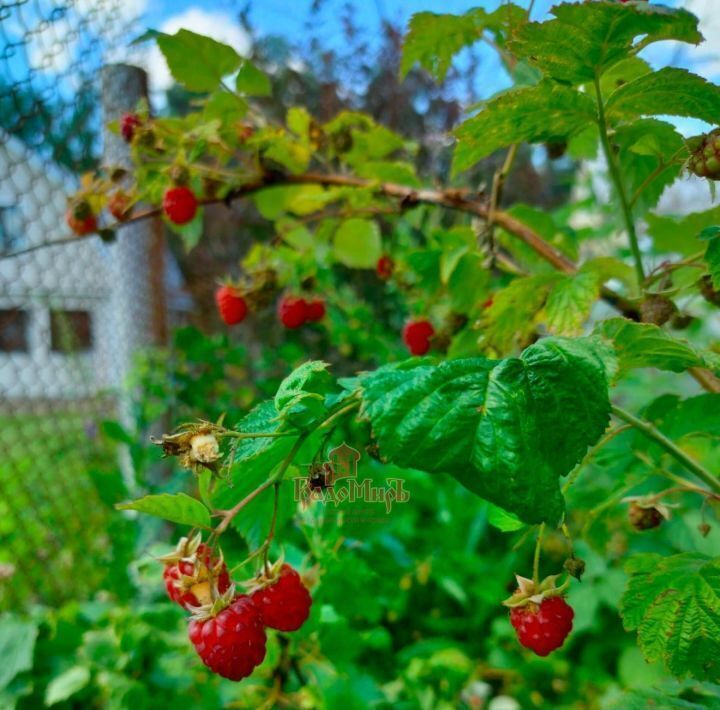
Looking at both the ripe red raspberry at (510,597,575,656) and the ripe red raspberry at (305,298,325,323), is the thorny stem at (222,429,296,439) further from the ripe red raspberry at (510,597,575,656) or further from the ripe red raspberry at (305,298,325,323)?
the ripe red raspberry at (305,298,325,323)

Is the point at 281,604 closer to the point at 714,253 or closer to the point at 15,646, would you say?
the point at 714,253

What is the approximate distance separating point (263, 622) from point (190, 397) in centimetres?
103

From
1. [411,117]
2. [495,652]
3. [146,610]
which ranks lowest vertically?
[495,652]

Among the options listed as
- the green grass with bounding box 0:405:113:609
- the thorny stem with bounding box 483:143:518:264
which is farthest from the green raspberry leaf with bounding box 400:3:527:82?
the green grass with bounding box 0:405:113:609

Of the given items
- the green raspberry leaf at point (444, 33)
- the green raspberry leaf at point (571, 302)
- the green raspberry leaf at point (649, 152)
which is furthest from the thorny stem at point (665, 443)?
the green raspberry leaf at point (444, 33)

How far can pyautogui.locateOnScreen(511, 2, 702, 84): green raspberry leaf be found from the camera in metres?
0.45

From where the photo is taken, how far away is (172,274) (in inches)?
156

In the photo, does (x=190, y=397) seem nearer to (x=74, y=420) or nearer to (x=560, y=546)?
(x=74, y=420)

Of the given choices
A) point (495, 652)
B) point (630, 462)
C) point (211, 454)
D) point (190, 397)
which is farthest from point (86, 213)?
point (495, 652)

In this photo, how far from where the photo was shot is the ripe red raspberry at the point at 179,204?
2.91 feet

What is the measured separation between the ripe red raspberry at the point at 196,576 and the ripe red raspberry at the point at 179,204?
0.54 meters

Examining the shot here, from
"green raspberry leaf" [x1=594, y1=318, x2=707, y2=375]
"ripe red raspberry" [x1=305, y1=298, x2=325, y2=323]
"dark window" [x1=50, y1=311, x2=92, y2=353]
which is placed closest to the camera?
"green raspberry leaf" [x1=594, y1=318, x2=707, y2=375]

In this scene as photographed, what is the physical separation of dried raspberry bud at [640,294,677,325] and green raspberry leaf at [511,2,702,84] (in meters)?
0.22

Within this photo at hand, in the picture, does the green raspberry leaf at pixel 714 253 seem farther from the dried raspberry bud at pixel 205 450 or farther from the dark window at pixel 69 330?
the dark window at pixel 69 330
